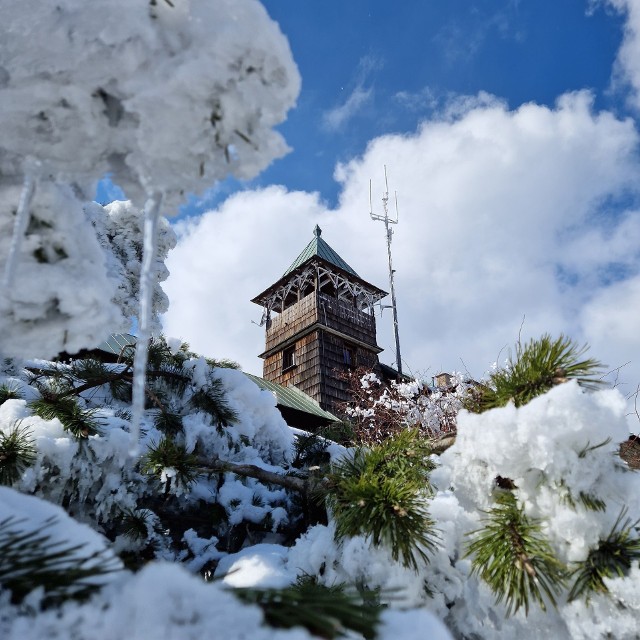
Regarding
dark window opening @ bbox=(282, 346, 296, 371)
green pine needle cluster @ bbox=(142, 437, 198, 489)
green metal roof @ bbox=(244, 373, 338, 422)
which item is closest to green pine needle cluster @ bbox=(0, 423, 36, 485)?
green pine needle cluster @ bbox=(142, 437, 198, 489)

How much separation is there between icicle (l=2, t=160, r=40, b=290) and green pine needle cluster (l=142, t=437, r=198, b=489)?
2005mm

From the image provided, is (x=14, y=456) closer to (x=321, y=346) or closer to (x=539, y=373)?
(x=539, y=373)

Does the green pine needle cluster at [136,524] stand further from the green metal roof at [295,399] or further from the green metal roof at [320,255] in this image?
the green metal roof at [320,255]

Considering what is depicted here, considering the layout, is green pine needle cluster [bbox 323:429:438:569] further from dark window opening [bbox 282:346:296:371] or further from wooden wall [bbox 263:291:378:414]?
dark window opening [bbox 282:346:296:371]

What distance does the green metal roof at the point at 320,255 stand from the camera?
22562 mm

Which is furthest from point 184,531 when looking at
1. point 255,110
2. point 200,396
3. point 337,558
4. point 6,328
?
point 255,110

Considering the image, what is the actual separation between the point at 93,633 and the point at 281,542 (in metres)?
3.02

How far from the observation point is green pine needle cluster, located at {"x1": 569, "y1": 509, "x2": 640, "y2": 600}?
5.58 feet

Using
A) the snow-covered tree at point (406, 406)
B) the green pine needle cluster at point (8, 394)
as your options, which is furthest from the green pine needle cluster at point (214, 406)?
the snow-covered tree at point (406, 406)

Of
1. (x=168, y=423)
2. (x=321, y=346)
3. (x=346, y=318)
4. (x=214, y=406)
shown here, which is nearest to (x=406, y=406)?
(x=321, y=346)

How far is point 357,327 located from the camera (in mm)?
21891

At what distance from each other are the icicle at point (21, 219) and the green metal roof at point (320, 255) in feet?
67.6

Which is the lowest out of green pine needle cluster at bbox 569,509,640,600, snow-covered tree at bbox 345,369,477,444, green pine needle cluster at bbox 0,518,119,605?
green pine needle cluster at bbox 569,509,640,600

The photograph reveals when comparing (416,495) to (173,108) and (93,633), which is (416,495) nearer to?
(93,633)
